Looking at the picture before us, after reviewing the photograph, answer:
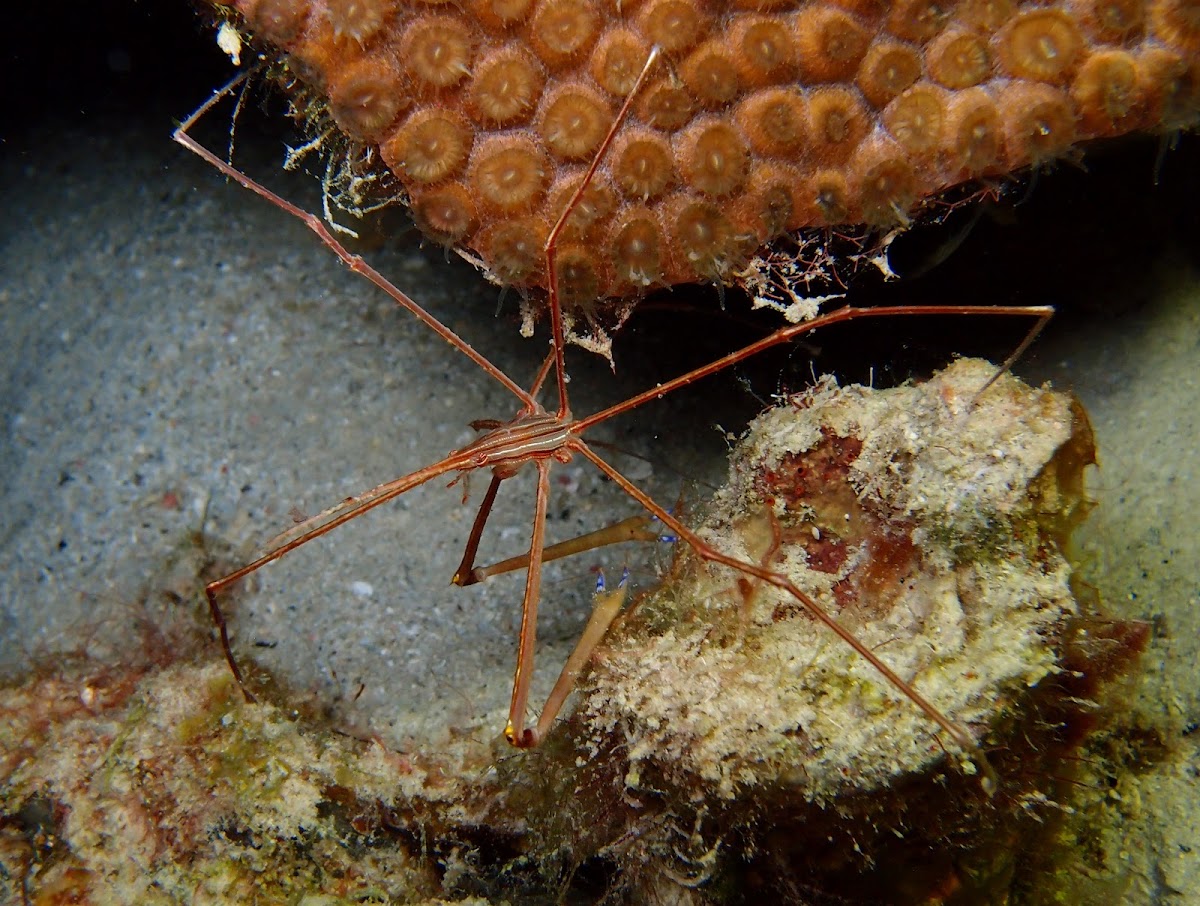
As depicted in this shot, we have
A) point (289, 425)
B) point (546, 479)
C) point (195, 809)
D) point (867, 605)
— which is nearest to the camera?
point (867, 605)

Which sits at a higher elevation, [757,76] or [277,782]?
[757,76]

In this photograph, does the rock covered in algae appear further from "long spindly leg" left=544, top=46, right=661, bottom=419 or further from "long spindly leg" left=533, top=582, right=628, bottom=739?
"long spindly leg" left=544, top=46, right=661, bottom=419

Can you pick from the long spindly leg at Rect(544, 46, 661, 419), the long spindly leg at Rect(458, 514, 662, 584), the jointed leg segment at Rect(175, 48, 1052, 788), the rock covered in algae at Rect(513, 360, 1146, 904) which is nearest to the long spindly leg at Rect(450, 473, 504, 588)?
the jointed leg segment at Rect(175, 48, 1052, 788)

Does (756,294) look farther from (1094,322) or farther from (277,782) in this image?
(277,782)

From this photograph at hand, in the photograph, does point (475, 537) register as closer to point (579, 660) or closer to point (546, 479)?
point (546, 479)

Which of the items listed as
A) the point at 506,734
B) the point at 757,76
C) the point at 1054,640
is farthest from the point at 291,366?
the point at 1054,640

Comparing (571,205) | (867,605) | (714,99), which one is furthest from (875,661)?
(714,99)

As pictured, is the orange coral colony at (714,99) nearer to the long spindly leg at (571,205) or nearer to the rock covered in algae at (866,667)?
the long spindly leg at (571,205)
